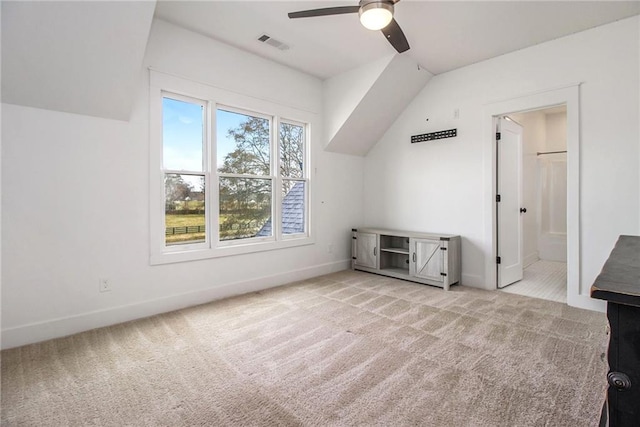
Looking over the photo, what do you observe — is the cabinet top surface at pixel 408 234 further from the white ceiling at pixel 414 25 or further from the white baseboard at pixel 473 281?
the white ceiling at pixel 414 25

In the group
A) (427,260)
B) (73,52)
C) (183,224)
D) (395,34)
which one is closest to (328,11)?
(395,34)

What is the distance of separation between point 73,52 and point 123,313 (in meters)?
2.22

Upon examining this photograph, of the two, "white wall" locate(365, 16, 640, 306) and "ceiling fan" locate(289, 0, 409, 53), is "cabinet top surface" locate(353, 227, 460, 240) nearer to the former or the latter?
"white wall" locate(365, 16, 640, 306)

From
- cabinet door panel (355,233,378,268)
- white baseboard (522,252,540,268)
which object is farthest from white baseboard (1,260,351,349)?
white baseboard (522,252,540,268)

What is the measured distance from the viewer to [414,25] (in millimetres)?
3094

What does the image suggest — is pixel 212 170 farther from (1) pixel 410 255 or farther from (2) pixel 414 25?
(1) pixel 410 255

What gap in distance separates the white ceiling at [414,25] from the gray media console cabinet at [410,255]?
2.30 metres

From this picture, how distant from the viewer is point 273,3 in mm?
2721

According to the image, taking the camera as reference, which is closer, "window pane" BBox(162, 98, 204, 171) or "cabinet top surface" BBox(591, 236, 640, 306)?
"cabinet top surface" BBox(591, 236, 640, 306)

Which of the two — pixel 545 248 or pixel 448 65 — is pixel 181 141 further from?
pixel 545 248

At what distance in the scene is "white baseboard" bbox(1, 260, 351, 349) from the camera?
2436 millimetres

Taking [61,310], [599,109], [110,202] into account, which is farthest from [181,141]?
[599,109]

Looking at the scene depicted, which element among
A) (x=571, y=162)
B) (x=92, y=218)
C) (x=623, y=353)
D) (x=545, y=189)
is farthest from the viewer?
(x=545, y=189)

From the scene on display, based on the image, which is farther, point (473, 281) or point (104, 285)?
point (473, 281)
